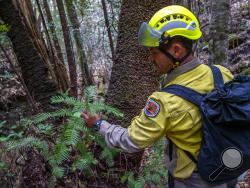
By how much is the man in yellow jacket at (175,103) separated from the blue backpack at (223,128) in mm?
94

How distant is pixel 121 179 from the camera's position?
12.9ft

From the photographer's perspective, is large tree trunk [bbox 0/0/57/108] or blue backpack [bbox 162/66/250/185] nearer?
blue backpack [bbox 162/66/250/185]

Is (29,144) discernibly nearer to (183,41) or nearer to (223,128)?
(183,41)

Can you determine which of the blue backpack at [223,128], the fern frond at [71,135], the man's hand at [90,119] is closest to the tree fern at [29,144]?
the fern frond at [71,135]

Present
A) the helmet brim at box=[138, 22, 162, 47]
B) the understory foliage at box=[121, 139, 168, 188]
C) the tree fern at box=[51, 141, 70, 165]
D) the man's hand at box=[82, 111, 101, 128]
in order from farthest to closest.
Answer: the understory foliage at box=[121, 139, 168, 188], the tree fern at box=[51, 141, 70, 165], the man's hand at box=[82, 111, 101, 128], the helmet brim at box=[138, 22, 162, 47]

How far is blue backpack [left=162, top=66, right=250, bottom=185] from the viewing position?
8.14ft

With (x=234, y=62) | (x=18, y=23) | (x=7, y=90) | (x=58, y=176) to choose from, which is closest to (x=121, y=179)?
(x=58, y=176)

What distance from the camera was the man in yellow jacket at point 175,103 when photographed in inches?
106

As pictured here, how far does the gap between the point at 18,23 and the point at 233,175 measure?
323 centimetres

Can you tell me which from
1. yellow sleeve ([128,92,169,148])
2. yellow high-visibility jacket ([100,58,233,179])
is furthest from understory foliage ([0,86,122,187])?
yellow sleeve ([128,92,169,148])

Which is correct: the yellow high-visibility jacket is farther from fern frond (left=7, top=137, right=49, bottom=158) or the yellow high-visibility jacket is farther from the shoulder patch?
fern frond (left=7, top=137, right=49, bottom=158)

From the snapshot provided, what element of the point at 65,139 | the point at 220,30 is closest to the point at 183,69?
the point at 65,139

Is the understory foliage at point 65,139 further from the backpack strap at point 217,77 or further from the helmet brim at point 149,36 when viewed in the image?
the backpack strap at point 217,77

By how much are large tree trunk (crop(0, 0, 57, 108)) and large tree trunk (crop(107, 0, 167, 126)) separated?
3.31ft
